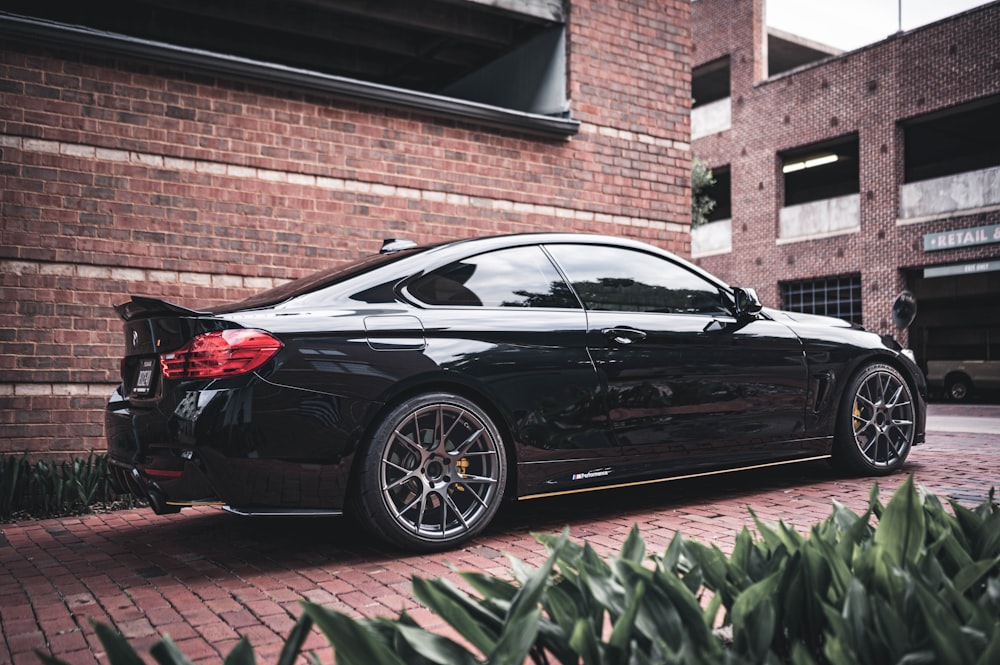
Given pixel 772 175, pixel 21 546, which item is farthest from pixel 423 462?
pixel 772 175

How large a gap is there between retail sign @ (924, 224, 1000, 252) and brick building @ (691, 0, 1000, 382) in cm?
3

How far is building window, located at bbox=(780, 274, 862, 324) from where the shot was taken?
949 inches

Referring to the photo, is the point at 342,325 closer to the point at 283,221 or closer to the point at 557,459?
the point at 557,459

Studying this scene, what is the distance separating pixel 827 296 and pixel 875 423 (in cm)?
2083

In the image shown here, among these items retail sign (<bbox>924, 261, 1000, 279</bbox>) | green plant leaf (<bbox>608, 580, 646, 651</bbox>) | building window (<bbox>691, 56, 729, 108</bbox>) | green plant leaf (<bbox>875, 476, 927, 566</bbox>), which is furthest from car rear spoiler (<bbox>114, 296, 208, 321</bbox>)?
building window (<bbox>691, 56, 729, 108</bbox>)

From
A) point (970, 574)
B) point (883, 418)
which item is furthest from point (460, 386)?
point (883, 418)

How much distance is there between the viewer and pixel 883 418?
556cm

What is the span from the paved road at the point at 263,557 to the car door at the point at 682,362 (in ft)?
1.32

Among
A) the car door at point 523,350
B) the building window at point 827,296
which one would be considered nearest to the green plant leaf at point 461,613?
the car door at point 523,350

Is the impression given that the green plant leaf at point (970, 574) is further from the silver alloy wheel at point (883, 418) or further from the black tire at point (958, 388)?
the black tire at point (958, 388)

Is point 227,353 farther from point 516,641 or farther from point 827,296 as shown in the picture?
point 827,296

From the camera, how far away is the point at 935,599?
170cm

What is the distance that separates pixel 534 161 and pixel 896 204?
711 inches

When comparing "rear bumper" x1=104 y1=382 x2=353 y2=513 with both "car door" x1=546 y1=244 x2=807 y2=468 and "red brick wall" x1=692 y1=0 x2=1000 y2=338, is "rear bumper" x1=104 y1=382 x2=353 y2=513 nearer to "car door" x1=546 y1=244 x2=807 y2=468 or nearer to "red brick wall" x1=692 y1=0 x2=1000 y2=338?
"car door" x1=546 y1=244 x2=807 y2=468
